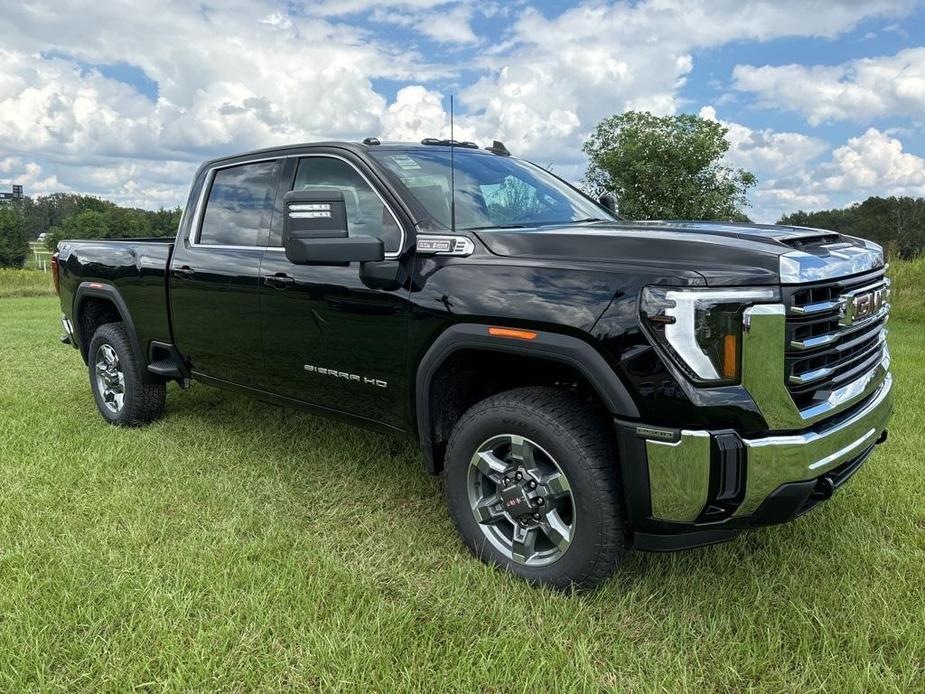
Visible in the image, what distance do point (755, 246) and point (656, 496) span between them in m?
0.96

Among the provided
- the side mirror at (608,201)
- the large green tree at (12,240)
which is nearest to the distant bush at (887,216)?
the side mirror at (608,201)

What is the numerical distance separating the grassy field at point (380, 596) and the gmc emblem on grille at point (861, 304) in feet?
3.56

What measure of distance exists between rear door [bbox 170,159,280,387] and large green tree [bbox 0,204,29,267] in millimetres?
89985

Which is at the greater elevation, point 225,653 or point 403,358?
point 403,358

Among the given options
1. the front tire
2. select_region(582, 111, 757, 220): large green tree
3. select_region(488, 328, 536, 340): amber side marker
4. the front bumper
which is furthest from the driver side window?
select_region(582, 111, 757, 220): large green tree

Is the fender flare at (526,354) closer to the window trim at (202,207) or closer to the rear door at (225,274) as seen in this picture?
the rear door at (225,274)

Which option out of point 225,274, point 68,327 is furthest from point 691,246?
point 68,327

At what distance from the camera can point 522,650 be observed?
2566 millimetres

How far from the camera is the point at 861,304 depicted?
286 cm

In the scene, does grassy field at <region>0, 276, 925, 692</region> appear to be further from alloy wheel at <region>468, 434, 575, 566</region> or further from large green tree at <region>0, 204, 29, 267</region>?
large green tree at <region>0, 204, 29, 267</region>

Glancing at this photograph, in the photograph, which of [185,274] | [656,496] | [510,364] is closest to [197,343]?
[185,274]

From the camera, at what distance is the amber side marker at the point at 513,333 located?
2813 millimetres

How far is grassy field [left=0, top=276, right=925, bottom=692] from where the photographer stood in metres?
2.49

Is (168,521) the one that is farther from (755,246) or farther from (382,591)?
(755,246)
